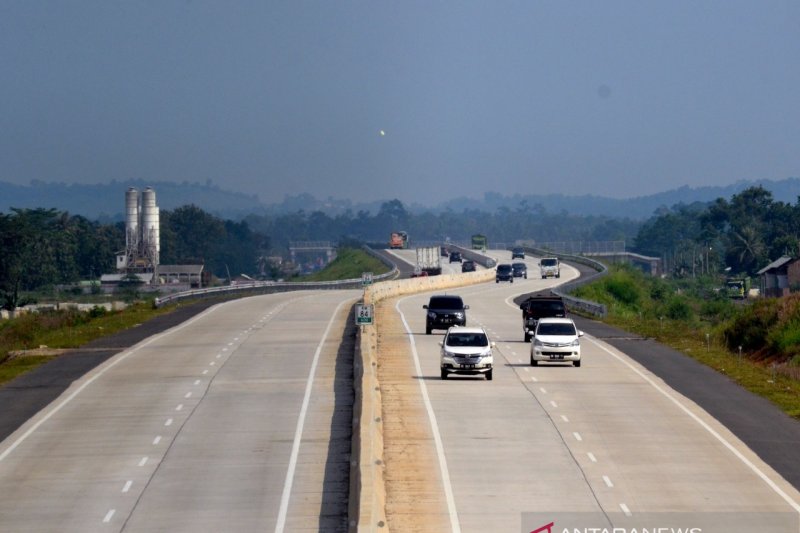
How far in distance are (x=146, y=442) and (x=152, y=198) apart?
161 meters

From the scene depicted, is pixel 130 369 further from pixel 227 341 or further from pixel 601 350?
pixel 601 350

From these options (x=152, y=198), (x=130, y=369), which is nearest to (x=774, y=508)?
(x=130, y=369)

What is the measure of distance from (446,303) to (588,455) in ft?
108

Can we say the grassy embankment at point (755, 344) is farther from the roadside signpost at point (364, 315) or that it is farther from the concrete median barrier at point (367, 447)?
the roadside signpost at point (364, 315)

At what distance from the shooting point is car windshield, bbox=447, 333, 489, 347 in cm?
4497

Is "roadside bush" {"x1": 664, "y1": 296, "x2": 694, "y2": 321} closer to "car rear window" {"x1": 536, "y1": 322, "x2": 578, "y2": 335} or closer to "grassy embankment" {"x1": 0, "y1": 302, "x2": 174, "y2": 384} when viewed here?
"grassy embankment" {"x1": 0, "y1": 302, "x2": 174, "y2": 384}

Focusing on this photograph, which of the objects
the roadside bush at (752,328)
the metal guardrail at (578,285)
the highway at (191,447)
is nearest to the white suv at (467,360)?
the highway at (191,447)

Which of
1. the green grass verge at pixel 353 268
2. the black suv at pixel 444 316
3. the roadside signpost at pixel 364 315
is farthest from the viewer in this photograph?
the green grass verge at pixel 353 268

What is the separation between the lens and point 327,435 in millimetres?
34031

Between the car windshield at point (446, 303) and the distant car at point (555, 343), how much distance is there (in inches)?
539

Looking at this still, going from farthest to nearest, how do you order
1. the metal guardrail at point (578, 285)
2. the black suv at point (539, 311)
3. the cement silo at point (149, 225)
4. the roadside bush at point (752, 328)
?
the cement silo at point (149, 225), the metal guardrail at point (578, 285), the roadside bush at point (752, 328), the black suv at point (539, 311)

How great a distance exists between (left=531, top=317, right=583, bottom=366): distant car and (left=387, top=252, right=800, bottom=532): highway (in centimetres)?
44

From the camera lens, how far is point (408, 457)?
30000 millimetres

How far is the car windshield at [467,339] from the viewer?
45.0m
